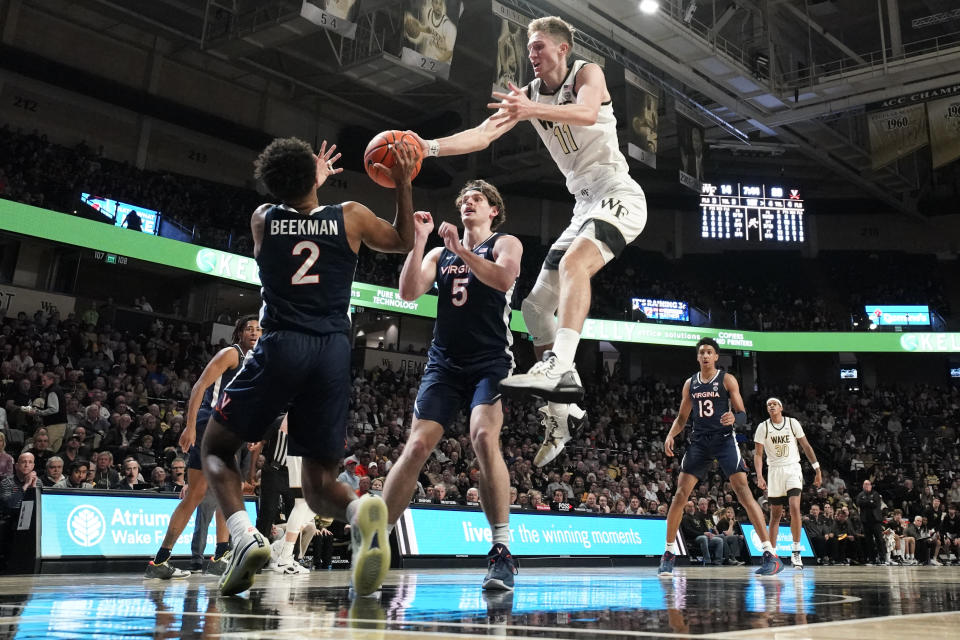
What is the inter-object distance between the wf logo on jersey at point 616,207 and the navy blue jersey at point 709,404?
3304 millimetres

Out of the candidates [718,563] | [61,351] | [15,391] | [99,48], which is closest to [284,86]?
[99,48]

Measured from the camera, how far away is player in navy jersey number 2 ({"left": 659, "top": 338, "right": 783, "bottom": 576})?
23.5 ft

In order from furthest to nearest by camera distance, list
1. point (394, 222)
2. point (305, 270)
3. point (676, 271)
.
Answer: point (676, 271)
point (394, 222)
point (305, 270)

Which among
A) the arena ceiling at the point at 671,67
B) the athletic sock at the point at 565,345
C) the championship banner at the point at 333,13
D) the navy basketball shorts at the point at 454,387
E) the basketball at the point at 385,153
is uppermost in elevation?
the arena ceiling at the point at 671,67

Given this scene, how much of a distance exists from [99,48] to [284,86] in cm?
538

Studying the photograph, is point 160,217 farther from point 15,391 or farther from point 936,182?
point 936,182

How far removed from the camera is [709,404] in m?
7.39

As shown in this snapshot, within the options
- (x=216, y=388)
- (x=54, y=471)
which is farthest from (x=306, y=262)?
(x=54, y=471)

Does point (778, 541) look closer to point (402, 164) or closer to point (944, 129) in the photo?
point (944, 129)

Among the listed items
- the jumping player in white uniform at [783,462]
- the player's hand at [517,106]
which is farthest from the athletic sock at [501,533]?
the jumping player in white uniform at [783,462]

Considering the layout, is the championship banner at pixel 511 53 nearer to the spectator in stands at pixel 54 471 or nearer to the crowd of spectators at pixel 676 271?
the crowd of spectators at pixel 676 271

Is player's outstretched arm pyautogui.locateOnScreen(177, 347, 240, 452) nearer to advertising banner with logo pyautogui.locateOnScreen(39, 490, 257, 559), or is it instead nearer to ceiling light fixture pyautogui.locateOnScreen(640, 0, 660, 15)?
advertising banner with logo pyautogui.locateOnScreen(39, 490, 257, 559)

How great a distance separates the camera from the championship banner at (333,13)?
12602 mm

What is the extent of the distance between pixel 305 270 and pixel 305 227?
184mm
